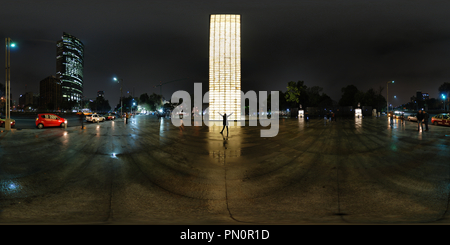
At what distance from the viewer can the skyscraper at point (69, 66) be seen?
160m

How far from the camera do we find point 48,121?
22969 millimetres

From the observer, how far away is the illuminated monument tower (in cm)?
5397

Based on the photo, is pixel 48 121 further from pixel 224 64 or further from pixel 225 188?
pixel 224 64

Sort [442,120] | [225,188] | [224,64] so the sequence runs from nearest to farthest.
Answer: [225,188] → [442,120] → [224,64]

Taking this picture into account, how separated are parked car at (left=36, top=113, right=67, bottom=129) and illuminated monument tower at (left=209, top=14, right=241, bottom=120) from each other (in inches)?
1391

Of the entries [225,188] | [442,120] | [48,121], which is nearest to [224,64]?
[48,121]

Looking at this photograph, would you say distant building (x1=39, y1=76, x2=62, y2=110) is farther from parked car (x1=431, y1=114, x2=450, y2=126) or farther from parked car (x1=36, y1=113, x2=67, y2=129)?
parked car (x1=431, y1=114, x2=450, y2=126)

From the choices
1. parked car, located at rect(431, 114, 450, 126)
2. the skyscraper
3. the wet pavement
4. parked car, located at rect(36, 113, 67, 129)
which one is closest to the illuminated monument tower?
parked car, located at rect(431, 114, 450, 126)

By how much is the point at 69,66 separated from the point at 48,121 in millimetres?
176944

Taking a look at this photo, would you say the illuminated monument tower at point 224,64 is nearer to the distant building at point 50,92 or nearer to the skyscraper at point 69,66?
the skyscraper at point 69,66

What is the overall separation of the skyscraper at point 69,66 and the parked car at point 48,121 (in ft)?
549

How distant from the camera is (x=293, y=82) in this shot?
6275cm

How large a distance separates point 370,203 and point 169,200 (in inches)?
186
